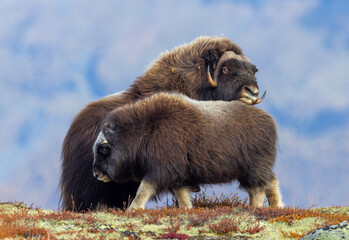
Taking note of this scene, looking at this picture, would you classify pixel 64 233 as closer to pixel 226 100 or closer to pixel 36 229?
pixel 36 229

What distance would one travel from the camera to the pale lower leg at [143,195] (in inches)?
268

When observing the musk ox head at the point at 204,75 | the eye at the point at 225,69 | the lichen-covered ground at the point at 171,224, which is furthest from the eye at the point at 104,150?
the eye at the point at 225,69

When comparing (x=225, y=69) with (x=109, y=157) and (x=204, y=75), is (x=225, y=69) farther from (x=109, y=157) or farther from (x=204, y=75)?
(x=109, y=157)

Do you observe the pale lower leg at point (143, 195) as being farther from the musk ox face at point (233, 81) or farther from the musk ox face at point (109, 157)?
the musk ox face at point (233, 81)

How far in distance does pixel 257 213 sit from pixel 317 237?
1924mm

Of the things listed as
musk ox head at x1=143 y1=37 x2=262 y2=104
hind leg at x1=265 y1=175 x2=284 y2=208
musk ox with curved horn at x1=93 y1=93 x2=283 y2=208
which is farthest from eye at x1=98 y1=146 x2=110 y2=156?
hind leg at x1=265 y1=175 x2=284 y2=208

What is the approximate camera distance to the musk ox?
26.1 feet

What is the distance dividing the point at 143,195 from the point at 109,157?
71 centimetres

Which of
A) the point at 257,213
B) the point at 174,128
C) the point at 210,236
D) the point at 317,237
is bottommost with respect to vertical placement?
the point at 317,237

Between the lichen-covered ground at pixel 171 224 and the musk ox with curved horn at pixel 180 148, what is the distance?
25.6 inches

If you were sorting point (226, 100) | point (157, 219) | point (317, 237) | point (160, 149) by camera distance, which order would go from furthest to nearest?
point (226, 100) < point (160, 149) < point (157, 219) < point (317, 237)

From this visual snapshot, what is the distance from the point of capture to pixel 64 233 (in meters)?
5.54

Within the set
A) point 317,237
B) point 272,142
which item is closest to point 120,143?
point 272,142

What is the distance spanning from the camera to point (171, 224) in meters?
5.80
